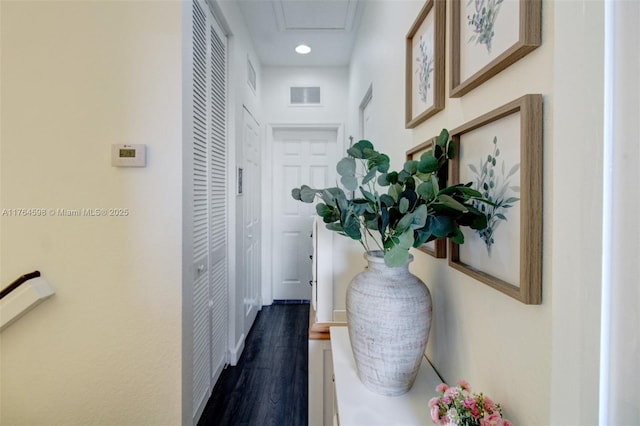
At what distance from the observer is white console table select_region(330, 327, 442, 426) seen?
749 millimetres

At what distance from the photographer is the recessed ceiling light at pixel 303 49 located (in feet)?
10.3

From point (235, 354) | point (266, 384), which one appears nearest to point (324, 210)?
point (266, 384)

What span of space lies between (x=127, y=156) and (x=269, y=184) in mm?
2315

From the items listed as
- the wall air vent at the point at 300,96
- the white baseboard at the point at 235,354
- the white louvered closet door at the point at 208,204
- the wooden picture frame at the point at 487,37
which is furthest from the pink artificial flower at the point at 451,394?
the wall air vent at the point at 300,96

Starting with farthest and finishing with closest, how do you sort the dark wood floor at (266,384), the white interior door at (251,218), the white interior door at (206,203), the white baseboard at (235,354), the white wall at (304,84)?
the white wall at (304,84) < the white interior door at (251,218) < the white baseboard at (235,354) < the dark wood floor at (266,384) < the white interior door at (206,203)

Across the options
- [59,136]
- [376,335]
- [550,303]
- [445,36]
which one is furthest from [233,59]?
[550,303]

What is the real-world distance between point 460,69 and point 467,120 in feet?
0.44

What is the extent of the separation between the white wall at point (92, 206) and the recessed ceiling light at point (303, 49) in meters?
1.97

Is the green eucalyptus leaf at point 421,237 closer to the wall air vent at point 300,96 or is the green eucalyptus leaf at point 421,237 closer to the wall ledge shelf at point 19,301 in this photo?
the wall ledge shelf at point 19,301

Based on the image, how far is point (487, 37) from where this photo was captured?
0.68m

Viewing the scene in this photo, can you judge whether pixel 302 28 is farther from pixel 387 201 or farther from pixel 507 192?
pixel 507 192

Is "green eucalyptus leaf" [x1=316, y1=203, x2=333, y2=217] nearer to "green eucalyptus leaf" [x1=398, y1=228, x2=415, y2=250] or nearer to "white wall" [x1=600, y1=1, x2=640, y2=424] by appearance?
"green eucalyptus leaf" [x1=398, y1=228, x2=415, y2=250]

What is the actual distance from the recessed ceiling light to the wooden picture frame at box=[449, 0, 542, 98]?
2624mm

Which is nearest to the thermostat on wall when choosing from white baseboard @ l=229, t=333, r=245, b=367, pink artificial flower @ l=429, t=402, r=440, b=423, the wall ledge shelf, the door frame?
the wall ledge shelf
